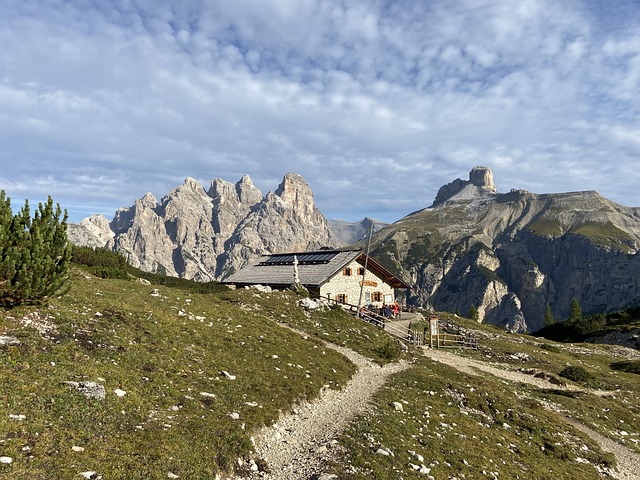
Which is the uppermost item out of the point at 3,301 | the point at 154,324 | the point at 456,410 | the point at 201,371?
the point at 3,301

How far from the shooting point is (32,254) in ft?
49.4

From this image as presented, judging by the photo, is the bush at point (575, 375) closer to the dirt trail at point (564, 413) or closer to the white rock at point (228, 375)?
the dirt trail at point (564, 413)

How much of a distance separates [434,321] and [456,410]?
836 inches

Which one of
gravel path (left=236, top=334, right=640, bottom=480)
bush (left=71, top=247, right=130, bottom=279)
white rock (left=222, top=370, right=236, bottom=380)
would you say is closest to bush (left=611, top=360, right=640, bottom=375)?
gravel path (left=236, top=334, right=640, bottom=480)

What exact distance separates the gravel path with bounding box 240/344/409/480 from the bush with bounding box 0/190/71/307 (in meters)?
11.4

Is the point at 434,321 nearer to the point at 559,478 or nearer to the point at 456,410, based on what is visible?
the point at 456,410

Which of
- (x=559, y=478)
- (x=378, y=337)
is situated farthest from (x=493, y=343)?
(x=559, y=478)

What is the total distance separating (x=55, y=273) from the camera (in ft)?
53.3

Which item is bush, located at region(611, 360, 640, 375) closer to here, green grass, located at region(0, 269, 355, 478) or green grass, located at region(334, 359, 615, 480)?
green grass, located at region(334, 359, 615, 480)

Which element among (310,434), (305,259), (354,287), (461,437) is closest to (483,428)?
(461,437)

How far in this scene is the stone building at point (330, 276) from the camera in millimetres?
52656

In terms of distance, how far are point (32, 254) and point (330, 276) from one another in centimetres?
3917

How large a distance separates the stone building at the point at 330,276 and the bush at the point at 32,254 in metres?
35.9

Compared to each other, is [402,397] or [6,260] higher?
[6,260]
